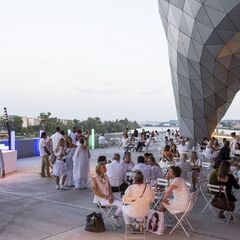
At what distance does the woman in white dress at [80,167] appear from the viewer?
12.5m

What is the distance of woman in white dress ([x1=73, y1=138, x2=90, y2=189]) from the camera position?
12.5 metres

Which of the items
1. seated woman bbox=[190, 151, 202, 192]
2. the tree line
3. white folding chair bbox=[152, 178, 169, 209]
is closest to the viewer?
white folding chair bbox=[152, 178, 169, 209]

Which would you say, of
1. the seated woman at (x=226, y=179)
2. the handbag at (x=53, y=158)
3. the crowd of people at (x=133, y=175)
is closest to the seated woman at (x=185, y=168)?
the crowd of people at (x=133, y=175)

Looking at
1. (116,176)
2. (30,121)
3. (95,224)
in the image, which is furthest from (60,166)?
(30,121)

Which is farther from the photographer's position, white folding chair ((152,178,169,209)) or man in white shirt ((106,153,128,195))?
man in white shirt ((106,153,128,195))

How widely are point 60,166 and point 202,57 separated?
11.9 meters

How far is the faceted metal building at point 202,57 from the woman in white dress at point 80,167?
29.8 feet

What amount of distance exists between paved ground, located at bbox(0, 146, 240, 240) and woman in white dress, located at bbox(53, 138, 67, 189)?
0.31m

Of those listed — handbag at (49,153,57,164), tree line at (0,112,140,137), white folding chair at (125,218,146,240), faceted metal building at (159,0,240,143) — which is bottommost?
white folding chair at (125,218,146,240)

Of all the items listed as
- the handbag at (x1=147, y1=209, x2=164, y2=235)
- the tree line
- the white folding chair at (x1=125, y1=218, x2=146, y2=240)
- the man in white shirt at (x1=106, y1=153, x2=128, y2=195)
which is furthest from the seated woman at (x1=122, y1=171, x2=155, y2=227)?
the tree line

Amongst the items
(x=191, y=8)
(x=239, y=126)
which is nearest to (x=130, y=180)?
(x=191, y=8)

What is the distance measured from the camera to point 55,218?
342 inches

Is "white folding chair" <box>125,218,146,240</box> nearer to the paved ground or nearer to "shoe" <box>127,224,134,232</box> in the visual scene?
"shoe" <box>127,224,134,232</box>

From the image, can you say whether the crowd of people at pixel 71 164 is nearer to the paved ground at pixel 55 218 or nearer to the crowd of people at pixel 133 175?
the crowd of people at pixel 133 175
